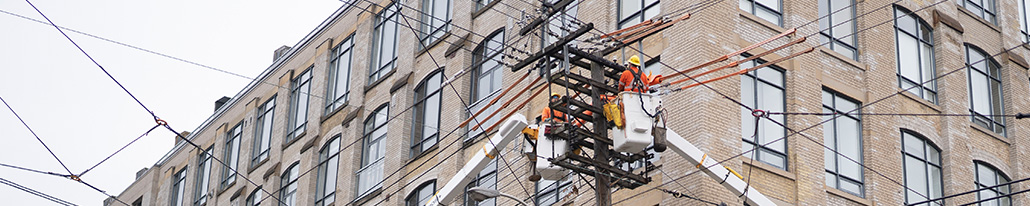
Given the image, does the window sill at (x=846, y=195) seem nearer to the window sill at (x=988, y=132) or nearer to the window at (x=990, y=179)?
the window at (x=990, y=179)

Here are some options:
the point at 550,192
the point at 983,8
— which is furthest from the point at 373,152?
the point at 983,8

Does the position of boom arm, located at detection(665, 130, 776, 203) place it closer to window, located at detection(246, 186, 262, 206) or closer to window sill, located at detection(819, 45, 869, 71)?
window sill, located at detection(819, 45, 869, 71)

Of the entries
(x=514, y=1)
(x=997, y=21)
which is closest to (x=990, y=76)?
(x=997, y=21)

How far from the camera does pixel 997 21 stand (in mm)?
38812

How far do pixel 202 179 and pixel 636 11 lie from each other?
82.9 feet

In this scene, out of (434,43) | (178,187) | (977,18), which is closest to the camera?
(977,18)

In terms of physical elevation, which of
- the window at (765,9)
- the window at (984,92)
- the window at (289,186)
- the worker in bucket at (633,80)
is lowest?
the worker in bucket at (633,80)

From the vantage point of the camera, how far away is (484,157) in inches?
1141

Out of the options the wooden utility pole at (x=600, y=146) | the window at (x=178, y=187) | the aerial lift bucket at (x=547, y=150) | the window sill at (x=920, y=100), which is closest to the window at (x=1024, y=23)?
the window sill at (x=920, y=100)

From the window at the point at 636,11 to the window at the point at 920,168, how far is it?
6203 mm

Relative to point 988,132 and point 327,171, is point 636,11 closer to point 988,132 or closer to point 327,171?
point 988,132

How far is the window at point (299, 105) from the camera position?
47750 mm

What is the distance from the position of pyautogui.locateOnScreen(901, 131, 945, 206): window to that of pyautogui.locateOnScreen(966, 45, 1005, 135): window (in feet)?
8.18

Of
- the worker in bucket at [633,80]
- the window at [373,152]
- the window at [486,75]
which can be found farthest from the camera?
the window at [373,152]
